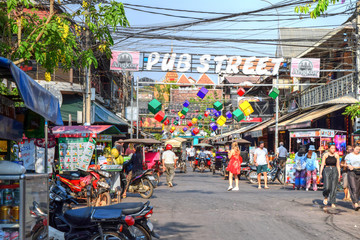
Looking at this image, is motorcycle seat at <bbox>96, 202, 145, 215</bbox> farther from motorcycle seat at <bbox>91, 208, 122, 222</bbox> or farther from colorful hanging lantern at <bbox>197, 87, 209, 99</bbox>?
colorful hanging lantern at <bbox>197, 87, 209, 99</bbox>

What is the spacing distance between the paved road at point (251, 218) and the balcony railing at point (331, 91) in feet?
38.3

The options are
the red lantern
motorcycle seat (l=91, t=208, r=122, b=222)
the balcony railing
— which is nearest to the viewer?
motorcycle seat (l=91, t=208, r=122, b=222)


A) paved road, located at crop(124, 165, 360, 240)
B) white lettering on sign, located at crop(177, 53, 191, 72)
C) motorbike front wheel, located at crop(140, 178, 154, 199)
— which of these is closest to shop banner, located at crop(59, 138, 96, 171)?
motorbike front wheel, located at crop(140, 178, 154, 199)

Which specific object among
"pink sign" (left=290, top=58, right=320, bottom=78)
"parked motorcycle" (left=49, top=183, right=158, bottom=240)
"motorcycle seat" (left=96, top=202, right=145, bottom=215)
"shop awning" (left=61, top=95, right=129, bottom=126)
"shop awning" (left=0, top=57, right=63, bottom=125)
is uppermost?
"pink sign" (left=290, top=58, right=320, bottom=78)

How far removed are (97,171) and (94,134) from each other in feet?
13.3

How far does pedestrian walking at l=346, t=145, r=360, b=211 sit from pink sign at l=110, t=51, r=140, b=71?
51.4ft

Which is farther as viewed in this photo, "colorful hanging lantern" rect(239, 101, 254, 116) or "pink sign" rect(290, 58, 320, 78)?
"colorful hanging lantern" rect(239, 101, 254, 116)

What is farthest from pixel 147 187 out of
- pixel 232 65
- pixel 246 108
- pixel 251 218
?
pixel 246 108

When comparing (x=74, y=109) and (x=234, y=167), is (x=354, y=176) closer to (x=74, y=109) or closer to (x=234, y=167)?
(x=234, y=167)

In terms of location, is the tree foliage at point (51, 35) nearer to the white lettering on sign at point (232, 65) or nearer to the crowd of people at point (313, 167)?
the crowd of people at point (313, 167)

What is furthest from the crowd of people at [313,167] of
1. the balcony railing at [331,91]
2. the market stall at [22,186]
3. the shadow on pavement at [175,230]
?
the market stall at [22,186]

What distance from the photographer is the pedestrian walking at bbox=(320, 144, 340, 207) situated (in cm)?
→ 1312

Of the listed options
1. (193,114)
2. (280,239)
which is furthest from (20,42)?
(193,114)

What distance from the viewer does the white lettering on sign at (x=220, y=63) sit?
27594 millimetres
